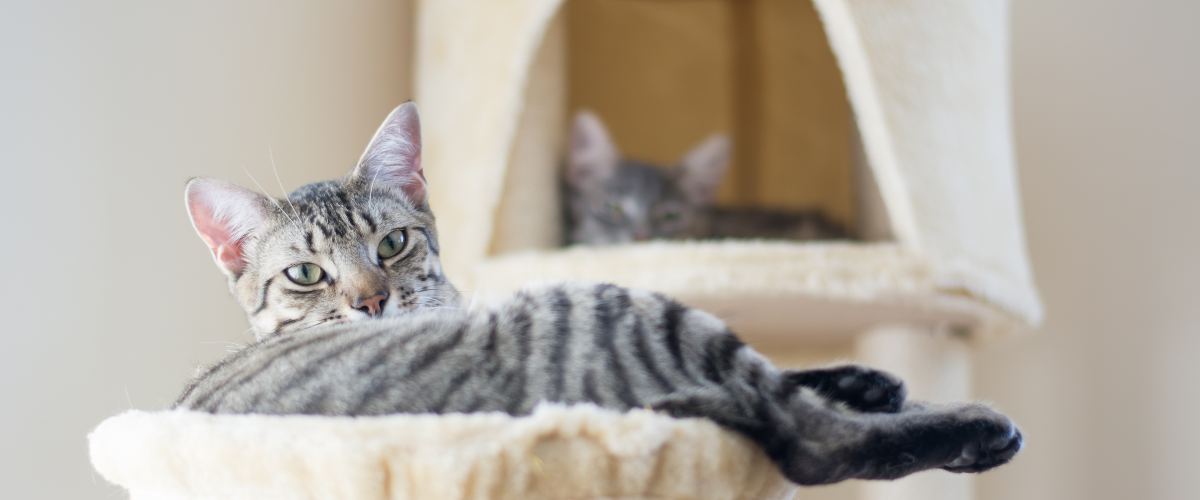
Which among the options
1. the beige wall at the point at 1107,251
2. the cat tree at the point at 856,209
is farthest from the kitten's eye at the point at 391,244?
the beige wall at the point at 1107,251

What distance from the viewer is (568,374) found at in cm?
61

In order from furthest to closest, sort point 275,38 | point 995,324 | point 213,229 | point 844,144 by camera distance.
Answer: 1. point 844,144
2. point 995,324
3. point 275,38
4. point 213,229

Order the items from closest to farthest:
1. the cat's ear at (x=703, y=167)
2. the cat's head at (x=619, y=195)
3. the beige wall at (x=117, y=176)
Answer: the beige wall at (x=117, y=176) → the cat's head at (x=619, y=195) → the cat's ear at (x=703, y=167)

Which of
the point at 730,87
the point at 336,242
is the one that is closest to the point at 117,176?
the point at 336,242

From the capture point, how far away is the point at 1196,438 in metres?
1.87

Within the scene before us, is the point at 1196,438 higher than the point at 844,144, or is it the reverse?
the point at 844,144

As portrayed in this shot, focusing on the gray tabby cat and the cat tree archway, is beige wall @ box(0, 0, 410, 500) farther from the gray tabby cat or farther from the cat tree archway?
the gray tabby cat

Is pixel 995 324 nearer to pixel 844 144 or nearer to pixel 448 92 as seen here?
pixel 844 144

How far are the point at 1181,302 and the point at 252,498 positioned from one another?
2211 mm

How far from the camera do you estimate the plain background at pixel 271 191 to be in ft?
3.30

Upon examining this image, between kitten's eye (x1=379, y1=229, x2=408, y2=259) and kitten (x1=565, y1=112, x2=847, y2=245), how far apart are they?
1114 mm

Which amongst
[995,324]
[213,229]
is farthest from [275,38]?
[995,324]

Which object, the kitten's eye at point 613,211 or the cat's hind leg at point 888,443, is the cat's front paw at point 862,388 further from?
the kitten's eye at point 613,211

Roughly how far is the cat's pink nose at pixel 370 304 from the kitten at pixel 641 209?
1.16 m
